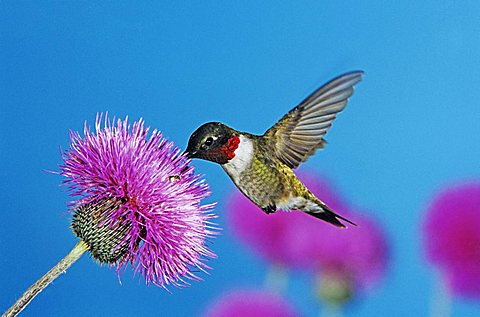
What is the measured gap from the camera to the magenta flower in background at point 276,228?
5.74ft

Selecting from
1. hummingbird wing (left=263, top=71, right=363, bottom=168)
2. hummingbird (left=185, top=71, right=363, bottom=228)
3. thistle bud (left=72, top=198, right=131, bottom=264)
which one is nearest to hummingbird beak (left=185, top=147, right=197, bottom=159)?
hummingbird (left=185, top=71, right=363, bottom=228)

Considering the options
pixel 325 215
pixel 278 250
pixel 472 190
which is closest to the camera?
pixel 325 215

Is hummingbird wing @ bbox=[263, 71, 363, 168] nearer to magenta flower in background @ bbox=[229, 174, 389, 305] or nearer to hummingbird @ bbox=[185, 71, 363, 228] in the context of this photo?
hummingbird @ bbox=[185, 71, 363, 228]

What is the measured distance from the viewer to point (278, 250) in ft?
5.81

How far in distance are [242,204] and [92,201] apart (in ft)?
3.12

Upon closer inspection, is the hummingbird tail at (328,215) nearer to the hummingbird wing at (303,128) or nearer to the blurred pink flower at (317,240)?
the hummingbird wing at (303,128)

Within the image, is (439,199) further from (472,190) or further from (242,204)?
(242,204)

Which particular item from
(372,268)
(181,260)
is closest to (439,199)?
(372,268)

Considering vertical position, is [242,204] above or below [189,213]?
above

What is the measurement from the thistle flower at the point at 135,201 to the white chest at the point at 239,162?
1.5 inches

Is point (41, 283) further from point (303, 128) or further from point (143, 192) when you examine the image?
point (303, 128)

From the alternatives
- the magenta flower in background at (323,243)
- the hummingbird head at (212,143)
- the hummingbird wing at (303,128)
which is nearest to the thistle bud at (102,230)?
the hummingbird head at (212,143)

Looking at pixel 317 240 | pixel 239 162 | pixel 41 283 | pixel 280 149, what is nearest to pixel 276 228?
pixel 317 240

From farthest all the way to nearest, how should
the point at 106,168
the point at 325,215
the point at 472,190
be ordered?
1. the point at 472,190
2. the point at 325,215
3. the point at 106,168
